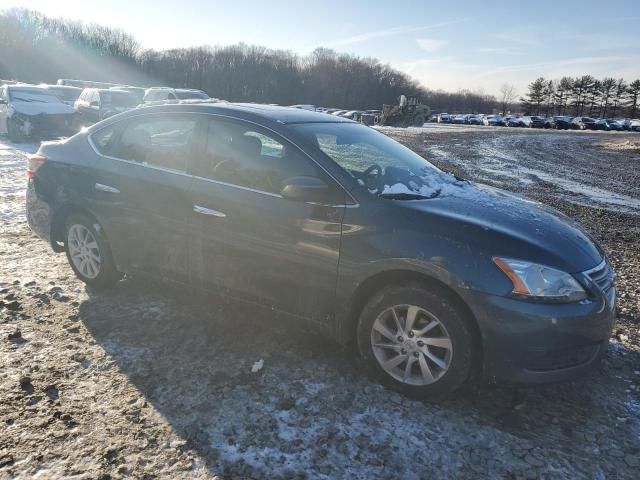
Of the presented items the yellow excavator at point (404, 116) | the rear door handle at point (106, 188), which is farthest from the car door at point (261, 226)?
the yellow excavator at point (404, 116)

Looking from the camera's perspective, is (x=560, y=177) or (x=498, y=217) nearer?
(x=498, y=217)

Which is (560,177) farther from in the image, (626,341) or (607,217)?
(626,341)

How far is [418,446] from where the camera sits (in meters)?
2.66

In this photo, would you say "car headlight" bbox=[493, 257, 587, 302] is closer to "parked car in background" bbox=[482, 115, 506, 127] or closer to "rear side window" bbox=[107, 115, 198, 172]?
"rear side window" bbox=[107, 115, 198, 172]

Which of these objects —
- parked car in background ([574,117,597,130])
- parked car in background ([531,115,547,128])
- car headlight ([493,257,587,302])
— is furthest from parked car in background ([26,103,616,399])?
parked car in background ([531,115,547,128])

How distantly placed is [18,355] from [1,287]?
1.40 metres

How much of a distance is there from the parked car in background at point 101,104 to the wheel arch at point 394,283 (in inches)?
647

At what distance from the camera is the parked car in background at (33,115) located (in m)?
15.2

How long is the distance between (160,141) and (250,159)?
3.12 ft

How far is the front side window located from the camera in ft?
11.2

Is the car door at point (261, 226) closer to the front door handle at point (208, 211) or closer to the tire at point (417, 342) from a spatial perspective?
the front door handle at point (208, 211)

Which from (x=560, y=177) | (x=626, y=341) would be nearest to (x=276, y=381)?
(x=626, y=341)

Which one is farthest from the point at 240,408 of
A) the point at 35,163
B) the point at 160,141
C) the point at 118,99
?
the point at 118,99

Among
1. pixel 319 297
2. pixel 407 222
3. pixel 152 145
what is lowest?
pixel 319 297
